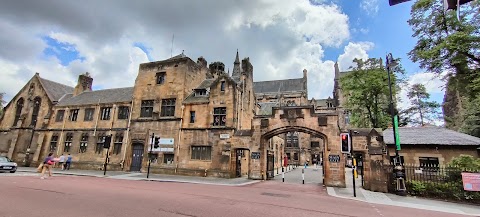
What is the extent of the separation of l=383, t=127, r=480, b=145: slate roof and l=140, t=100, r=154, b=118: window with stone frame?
78.8 ft

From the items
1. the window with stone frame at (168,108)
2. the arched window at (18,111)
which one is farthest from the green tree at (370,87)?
the arched window at (18,111)

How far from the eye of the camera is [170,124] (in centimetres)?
2503

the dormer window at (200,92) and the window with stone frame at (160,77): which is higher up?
the window with stone frame at (160,77)

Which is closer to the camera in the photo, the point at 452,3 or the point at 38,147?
the point at 452,3

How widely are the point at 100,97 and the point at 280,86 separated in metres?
51.4

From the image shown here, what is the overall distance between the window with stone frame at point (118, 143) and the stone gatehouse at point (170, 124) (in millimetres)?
112

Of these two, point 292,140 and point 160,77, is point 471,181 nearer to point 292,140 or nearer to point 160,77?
point 160,77

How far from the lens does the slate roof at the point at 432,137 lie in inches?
754

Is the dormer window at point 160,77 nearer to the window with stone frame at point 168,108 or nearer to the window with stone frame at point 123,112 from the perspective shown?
the window with stone frame at point 168,108

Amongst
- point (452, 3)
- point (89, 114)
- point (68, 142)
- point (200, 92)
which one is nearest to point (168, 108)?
point (200, 92)

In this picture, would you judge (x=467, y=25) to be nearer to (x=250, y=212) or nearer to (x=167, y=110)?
(x=250, y=212)

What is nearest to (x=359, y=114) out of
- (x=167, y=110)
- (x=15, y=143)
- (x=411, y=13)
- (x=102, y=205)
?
(x=411, y=13)

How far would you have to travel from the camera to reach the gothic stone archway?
18078mm

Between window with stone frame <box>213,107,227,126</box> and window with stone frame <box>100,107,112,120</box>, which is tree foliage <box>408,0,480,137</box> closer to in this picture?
window with stone frame <box>213,107,227,126</box>
